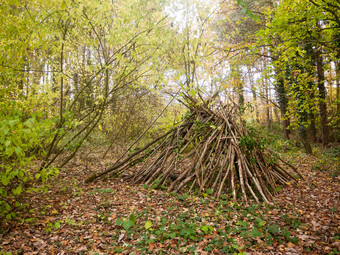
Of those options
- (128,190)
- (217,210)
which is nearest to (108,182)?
(128,190)

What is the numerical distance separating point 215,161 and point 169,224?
2.40 meters

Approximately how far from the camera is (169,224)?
3629mm

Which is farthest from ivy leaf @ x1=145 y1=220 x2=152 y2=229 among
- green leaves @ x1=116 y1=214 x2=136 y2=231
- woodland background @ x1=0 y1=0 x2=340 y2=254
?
woodland background @ x1=0 y1=0 x2=340 y2=254

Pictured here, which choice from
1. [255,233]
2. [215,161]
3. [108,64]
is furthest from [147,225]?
[108,64]

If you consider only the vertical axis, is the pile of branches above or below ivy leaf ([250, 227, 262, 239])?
above

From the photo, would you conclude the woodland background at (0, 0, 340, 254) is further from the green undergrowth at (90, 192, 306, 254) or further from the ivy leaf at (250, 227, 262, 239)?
the ivy leaf at (250, 227, 262, 239)

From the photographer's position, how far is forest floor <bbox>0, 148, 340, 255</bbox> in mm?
3076

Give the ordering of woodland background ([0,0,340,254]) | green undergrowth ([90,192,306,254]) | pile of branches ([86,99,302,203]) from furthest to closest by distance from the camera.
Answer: pile of branches ([86,99,302,203])
woodland background ([0,0,340,254])
green undergrowth ([90,192,306,254])

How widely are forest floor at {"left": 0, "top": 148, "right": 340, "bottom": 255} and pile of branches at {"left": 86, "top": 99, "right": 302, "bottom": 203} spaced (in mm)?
389

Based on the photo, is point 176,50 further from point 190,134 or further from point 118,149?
point 118,149

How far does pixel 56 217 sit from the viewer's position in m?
4.00

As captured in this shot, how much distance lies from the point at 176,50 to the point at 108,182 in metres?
3.93

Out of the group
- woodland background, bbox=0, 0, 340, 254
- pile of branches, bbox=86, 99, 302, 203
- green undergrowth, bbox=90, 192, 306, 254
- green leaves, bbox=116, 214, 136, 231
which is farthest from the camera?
pile of branches, bbox=86, 99, 302, 203

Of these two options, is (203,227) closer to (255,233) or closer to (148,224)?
(255,233)
